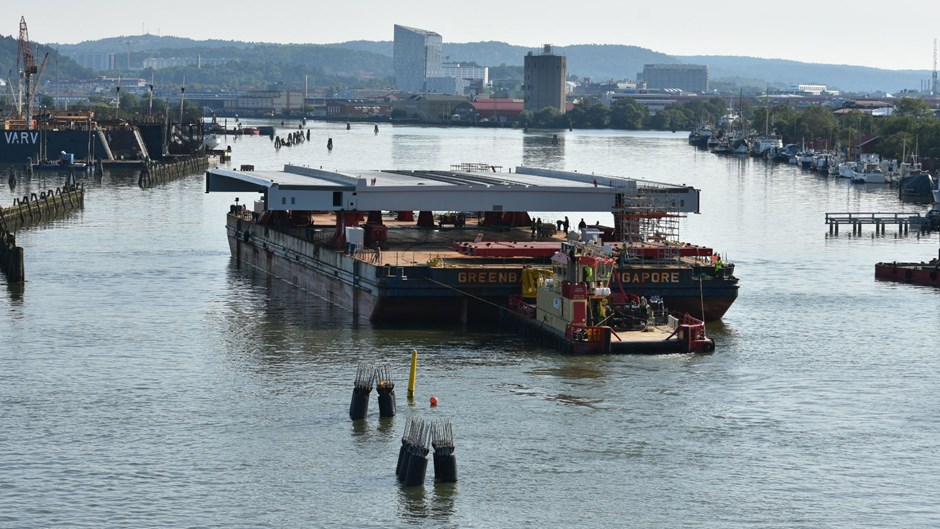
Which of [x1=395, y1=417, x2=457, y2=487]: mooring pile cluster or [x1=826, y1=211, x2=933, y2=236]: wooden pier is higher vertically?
[x1=826, y1=211, x2=933, y2=236]: wooden pier

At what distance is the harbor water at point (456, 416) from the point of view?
42344 millimetres

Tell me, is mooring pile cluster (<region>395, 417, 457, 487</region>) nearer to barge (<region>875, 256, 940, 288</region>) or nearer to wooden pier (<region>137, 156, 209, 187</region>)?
barge (<region>875, 256, 940, 288</region>)

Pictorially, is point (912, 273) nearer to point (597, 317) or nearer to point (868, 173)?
point (597, 317)

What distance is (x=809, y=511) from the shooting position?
42031 mm

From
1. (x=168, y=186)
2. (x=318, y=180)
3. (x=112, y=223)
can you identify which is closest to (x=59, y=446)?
(x=318, y=180)

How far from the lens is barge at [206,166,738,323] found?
217 feet

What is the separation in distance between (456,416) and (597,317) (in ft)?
37.9

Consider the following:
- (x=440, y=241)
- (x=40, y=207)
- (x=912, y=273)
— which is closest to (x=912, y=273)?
(x=912, y=273)

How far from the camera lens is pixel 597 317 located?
61.0 meters

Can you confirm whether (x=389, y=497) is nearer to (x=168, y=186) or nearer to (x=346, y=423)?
(x=346, y=423)

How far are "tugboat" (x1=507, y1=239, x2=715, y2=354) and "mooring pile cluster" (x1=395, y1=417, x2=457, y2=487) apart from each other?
1628 centimetres

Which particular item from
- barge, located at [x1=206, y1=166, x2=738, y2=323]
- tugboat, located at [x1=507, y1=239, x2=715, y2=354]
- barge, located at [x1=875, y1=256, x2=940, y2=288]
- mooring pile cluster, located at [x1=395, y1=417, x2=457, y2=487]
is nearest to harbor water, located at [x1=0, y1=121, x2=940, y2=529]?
mooring pile cluster, located at [x1=395, y1=417, x2=457, y2=487]

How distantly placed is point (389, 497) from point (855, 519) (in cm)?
1162

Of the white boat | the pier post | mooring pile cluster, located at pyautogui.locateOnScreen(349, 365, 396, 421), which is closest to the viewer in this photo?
mooring pile cluster, located at pyautogui.locateOnScreen(349, 365, 396, 421)
